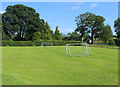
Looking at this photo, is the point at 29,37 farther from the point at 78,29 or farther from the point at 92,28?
the point at 92,28

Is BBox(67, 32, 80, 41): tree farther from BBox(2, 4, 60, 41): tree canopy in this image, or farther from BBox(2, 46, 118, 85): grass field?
BBox(2, 46, 118, 85): grass field

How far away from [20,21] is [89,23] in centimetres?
2448

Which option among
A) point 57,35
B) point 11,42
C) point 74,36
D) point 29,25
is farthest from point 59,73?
point 74,36

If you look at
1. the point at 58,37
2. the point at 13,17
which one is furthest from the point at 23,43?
the point at 58,37

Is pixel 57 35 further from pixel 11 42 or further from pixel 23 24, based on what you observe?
pixel 11 42

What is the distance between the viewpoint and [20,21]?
36.4m

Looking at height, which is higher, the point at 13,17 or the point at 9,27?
the point at 13,17

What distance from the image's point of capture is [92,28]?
1838 inches

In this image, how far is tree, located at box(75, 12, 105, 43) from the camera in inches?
1763

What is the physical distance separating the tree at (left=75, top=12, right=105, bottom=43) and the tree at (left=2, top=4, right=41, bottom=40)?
54.3 feet

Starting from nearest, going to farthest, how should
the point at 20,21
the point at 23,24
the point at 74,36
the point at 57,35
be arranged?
the point at 20,21 → the point at 23,24 → the point at 57,35 → the point at 74,36

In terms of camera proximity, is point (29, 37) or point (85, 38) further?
point (85, 38)

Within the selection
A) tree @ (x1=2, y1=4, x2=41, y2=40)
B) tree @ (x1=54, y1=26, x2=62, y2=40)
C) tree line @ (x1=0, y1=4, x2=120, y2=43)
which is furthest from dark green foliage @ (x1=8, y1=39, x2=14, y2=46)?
tree @ (x1=54, y1=26, x2=62, y2=40)

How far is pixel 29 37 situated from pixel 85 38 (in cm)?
2308
